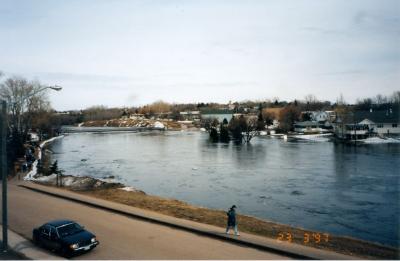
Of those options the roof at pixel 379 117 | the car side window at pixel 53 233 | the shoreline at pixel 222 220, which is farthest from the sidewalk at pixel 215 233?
the roof at pixel 379 117

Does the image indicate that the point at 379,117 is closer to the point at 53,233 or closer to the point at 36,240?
the point at 36,240

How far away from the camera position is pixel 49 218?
22.3 meters

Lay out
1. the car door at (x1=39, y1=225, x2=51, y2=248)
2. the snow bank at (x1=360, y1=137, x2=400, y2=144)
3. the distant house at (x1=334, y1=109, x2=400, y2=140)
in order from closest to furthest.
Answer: the car door at (x1=39, y1=225, x2=51, y2=248), the snow bank at (x1=360, y1=137, x2=400, y2=144), the distant house at (x1=334, y1=109, x2=400, y2=140)

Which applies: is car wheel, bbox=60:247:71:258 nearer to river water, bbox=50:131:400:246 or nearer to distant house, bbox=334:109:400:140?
river water, bbox=50:131:400:246

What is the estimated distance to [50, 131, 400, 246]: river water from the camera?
24.8 meters

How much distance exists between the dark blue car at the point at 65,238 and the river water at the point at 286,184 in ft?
40.6

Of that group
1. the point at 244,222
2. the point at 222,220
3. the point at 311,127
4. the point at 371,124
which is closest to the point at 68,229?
the point at 222,220

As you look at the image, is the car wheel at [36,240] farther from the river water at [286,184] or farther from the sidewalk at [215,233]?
the river water at [286,184]

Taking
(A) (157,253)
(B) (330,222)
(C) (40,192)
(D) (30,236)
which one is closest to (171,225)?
(A) (157,253)

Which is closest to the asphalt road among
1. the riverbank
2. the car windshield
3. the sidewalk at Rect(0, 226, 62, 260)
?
the sidewalk at Rect(0, 226, 62, 260)
